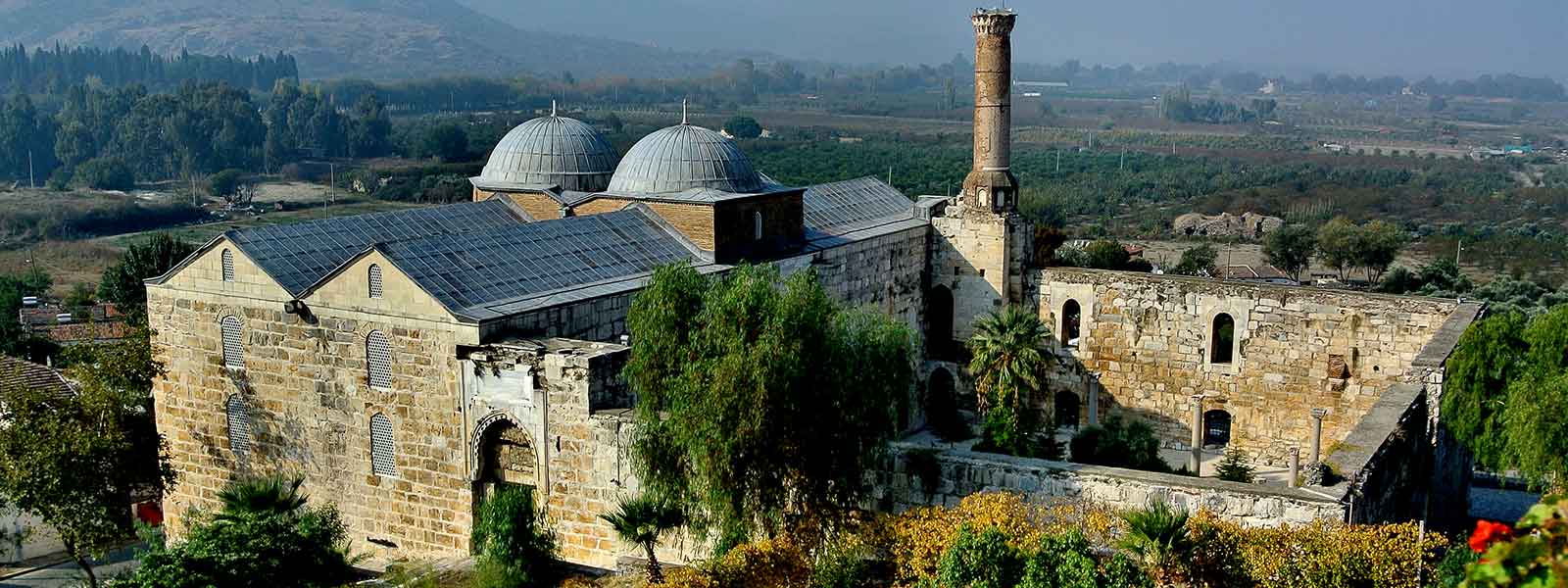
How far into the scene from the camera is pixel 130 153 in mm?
131000

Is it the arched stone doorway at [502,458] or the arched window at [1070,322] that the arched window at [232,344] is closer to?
the arched stone doorway at [502,458]

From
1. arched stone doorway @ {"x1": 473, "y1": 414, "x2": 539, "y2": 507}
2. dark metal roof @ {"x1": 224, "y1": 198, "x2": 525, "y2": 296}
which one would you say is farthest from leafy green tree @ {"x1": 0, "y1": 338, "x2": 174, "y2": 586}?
arched stone doorway @ {"x1": 473, "y1": 414, "x2": 539, "y2": 507}

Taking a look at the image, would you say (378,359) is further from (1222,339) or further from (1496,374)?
(1496,374)

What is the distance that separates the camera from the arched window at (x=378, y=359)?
22453 mm

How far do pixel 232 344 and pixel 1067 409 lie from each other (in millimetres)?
18202

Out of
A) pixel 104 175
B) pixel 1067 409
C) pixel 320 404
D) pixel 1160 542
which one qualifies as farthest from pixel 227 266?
pixel 104 175

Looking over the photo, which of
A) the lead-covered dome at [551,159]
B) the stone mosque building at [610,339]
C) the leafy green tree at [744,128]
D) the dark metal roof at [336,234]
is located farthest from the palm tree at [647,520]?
the leafy green tree at [744,128]

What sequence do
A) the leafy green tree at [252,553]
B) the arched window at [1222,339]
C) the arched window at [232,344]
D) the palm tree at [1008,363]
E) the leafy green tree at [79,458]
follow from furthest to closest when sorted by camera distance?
the arched window at [1222,339]
the palm tree at [1008,363]
the arched window at [232,344]
the leafy green tree at [79,458]
the leafy green tree at [252,553]

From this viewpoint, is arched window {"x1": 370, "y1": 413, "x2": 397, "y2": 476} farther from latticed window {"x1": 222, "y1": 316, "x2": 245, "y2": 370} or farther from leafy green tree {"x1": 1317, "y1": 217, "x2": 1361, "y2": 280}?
leafy green tree {"x1": 1317, "y1": 217, "x2": 1361, "y2": 280}

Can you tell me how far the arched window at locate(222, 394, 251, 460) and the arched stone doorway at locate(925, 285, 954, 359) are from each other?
629 inches

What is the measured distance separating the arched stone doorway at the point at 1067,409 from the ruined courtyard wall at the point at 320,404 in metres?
15.5

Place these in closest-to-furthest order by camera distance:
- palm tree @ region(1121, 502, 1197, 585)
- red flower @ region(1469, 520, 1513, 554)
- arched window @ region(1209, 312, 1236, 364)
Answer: red flower @ region(1469, 520, 1513, 554), palm tree @ region(1121, 502, 1197, 585), arched window @ region(1209, 312, 1236, 364)

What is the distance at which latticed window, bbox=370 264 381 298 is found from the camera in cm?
2216

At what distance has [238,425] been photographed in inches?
952
